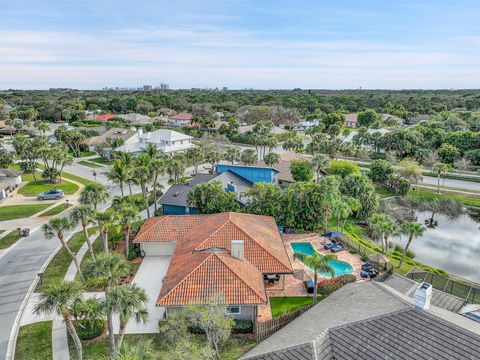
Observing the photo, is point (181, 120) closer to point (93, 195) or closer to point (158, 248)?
point (158, 248)

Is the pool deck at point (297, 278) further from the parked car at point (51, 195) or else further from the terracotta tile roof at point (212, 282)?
the parked car at point (51, 195)

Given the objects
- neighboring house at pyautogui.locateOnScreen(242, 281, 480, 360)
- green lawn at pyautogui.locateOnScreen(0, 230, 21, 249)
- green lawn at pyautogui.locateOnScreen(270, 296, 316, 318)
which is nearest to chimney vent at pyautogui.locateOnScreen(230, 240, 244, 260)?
green lawn at pyautogui.locateOnScreen(270, 296, 316, 318)

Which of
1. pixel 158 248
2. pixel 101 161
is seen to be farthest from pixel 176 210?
pixel 101 161

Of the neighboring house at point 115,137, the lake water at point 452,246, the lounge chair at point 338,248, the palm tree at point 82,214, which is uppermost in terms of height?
the palm tree at point 82,214

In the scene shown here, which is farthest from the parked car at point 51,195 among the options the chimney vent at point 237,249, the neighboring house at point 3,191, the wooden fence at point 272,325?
the wooden fence at point 272,325

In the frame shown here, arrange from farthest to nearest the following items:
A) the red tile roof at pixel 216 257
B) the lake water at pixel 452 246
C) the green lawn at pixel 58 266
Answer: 1. the lake water at pixel 452 246
2. the green lawn at pixel 58 266
3. the red tile roof at pixel 216 257

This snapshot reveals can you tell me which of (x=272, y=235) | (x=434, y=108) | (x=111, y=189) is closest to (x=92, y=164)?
(x=111, y=189)
